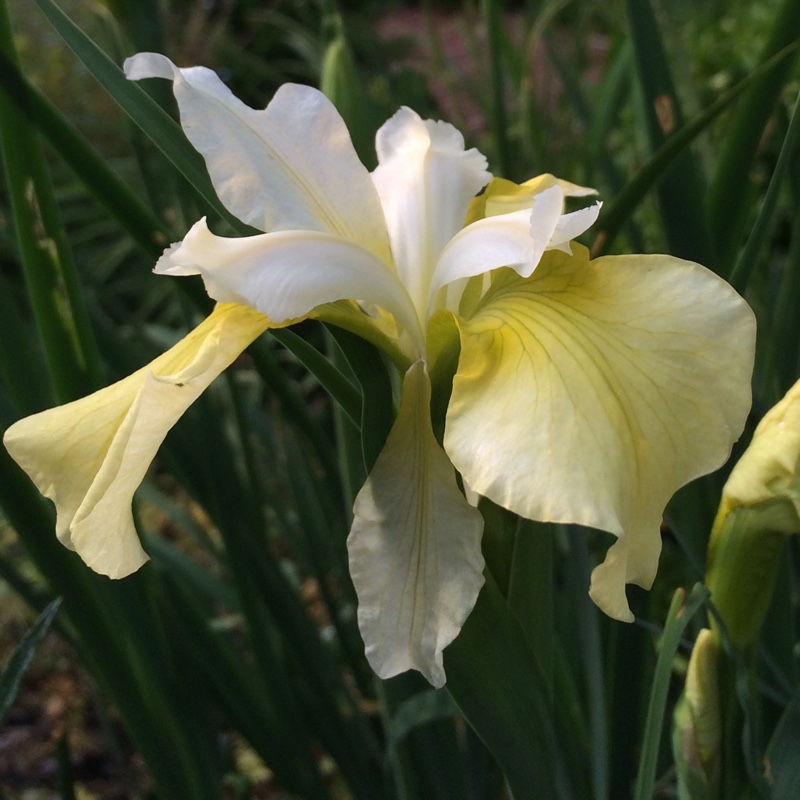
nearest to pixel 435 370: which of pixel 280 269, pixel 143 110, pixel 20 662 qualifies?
pixel 280 269

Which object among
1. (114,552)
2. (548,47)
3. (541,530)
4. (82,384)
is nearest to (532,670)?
(541,530)

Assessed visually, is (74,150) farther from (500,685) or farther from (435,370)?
(500,685)

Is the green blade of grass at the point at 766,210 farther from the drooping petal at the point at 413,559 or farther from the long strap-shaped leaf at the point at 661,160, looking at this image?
the drooping petal at the point at 413,559

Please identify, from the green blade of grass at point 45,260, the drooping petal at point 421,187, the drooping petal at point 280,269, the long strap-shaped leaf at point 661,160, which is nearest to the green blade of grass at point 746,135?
the long strap-shaped leaf at point 661,160

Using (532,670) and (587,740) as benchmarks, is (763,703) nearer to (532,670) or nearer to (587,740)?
(587,740)

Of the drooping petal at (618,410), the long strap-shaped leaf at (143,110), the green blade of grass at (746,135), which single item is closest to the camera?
the drooping petal at (618,410)

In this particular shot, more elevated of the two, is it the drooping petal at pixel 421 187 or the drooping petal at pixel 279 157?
the drooping petal at pixel 279 157

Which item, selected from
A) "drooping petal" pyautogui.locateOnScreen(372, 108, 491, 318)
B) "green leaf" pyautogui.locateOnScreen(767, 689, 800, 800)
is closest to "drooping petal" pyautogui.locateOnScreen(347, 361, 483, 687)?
"drooping petal" pyautogui.locateOnScreen(372, 108, 491, 318)

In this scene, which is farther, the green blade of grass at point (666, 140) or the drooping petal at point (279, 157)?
the green blade of grass at point (666, 140)
